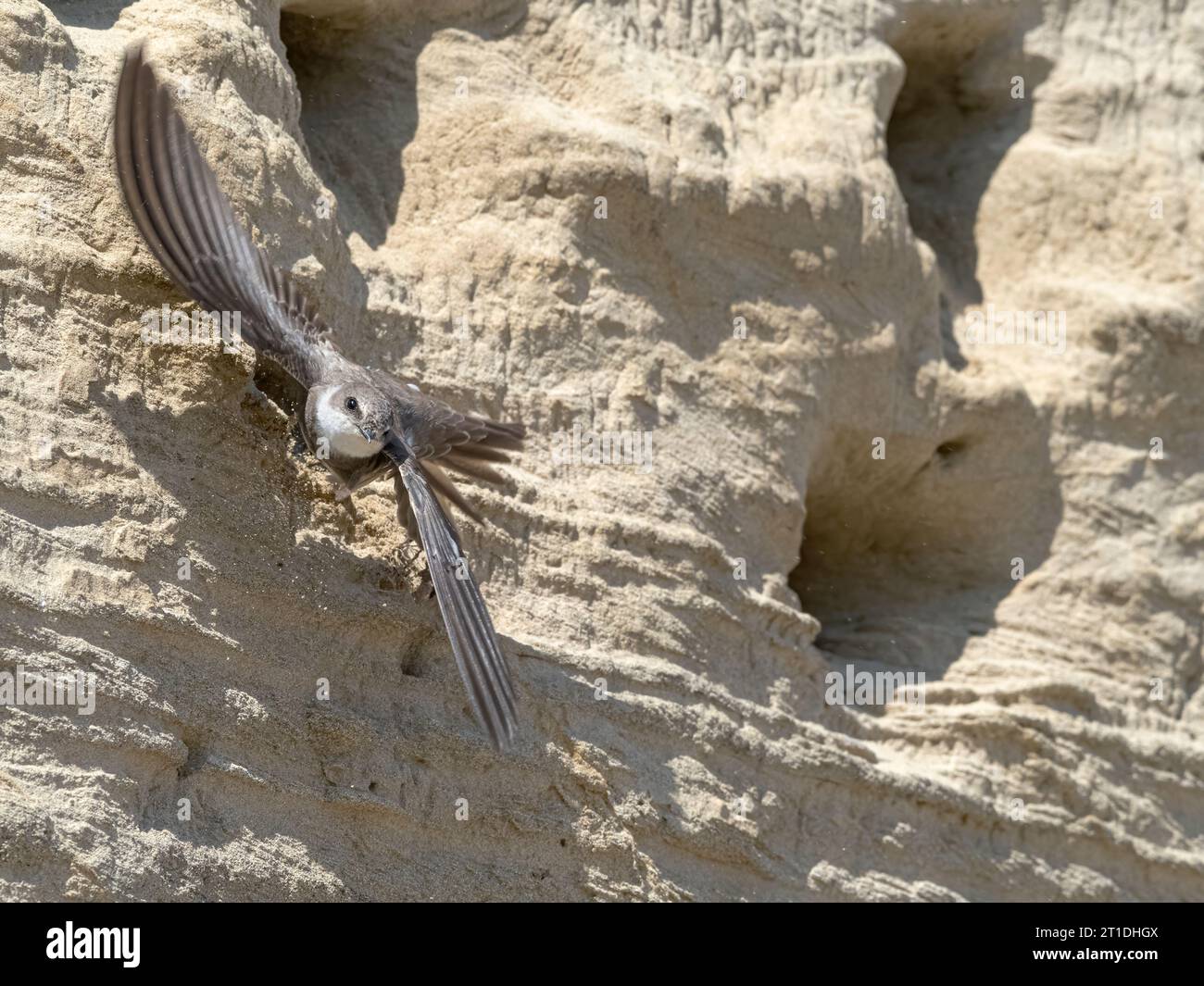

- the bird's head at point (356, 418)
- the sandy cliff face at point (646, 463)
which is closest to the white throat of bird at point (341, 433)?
the bird's head at point (356, 418)

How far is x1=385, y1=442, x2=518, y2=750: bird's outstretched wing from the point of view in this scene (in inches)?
124

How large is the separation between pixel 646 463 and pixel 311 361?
37.1 inches

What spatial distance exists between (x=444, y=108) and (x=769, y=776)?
1.51 metres

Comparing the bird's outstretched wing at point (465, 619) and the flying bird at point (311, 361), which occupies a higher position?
the flying bird at point (311, 361)

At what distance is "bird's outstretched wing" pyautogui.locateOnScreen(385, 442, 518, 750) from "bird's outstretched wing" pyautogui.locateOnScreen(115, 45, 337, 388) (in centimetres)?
31

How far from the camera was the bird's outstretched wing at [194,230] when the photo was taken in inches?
131

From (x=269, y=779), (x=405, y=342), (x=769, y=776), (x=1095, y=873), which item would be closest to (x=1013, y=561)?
(x=1095, y=873)

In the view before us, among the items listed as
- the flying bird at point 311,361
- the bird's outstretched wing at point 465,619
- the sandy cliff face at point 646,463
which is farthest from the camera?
the sandy cliff face at point 646,463

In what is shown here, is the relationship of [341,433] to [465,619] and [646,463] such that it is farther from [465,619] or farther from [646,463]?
[646,463]

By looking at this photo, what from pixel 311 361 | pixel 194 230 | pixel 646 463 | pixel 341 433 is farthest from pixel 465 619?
pixel 646 463

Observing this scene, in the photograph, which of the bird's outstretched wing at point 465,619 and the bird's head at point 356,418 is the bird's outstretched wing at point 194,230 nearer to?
the bird's head at point 356,418

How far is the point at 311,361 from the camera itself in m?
3.45

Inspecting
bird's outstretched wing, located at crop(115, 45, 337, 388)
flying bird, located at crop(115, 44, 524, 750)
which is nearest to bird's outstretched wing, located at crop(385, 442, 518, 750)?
flying bird, located at crop(115, 44, 524, 750)

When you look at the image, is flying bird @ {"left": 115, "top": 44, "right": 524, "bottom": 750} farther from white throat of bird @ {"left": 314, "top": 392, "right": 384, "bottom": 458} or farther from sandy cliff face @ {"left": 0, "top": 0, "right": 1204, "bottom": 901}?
sandy cliff face @ {"left": 0, "top": 0, "right": 1204, "bottom": 901}
